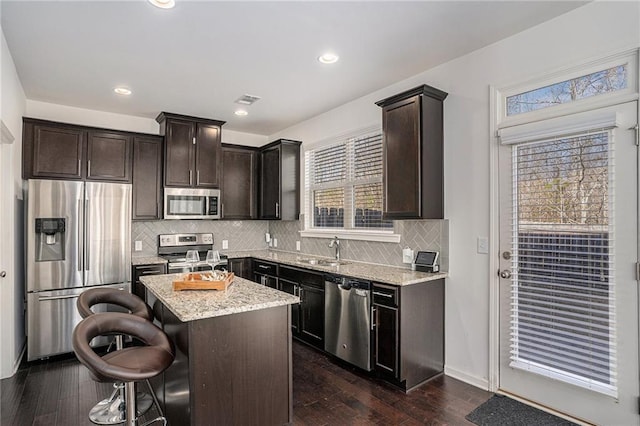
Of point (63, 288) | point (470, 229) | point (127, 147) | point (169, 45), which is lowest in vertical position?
point (63, 288)

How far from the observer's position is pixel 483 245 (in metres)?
3.03

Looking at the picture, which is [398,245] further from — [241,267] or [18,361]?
[18,361]

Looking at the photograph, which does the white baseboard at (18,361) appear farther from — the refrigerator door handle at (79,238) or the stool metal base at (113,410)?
the stool metal base at (113,410)

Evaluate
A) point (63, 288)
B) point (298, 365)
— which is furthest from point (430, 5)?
point (63, 288)

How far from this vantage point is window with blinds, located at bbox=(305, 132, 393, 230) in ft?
13.6

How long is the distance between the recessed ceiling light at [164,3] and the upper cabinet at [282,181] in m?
2.93

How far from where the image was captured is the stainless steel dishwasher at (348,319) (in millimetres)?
3265

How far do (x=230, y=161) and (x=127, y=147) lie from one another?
4.72 feet

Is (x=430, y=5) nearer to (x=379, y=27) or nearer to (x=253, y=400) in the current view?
(x=379, y=27)

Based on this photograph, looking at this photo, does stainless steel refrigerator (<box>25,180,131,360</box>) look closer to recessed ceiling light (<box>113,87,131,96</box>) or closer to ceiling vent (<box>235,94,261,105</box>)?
recessed ceiling light (<box>113,87,131,96</box>)

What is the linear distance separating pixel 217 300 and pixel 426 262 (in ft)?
6.57

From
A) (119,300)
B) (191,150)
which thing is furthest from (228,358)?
(191,150)

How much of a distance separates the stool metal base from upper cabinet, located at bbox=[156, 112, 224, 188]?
110 inches

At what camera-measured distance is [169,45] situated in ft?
9.57
